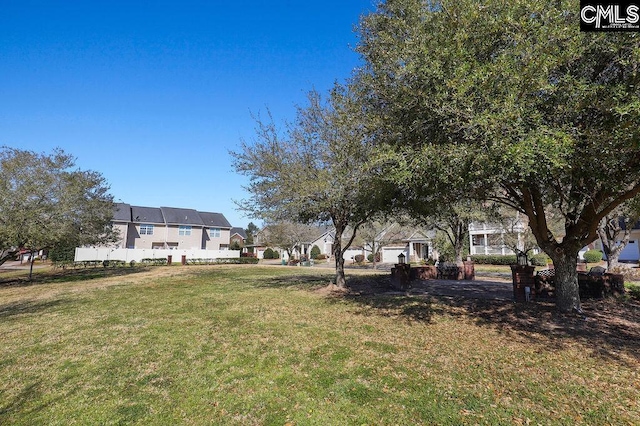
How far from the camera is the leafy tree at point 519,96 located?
5559 millimetres

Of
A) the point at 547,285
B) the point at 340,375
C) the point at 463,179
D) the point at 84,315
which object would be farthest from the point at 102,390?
the point at 547,285

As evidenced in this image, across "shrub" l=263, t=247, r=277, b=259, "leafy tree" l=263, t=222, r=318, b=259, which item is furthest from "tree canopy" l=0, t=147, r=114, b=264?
"shrub" l=263, t=247, r=277, b=259

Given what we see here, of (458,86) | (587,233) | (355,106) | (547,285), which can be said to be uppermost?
(355,106)

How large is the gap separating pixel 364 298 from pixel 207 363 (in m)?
7.42

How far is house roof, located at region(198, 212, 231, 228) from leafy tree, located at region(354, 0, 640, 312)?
4803cm

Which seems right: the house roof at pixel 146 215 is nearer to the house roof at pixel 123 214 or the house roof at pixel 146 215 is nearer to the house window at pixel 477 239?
the house roof at pixel 123 214

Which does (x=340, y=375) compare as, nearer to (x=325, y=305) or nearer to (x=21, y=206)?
(x=325, y=305)

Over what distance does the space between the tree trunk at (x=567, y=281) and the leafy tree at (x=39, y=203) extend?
22404mm

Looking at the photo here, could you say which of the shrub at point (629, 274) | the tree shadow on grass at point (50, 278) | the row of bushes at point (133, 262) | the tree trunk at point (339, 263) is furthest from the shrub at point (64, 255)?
the shrub at point (629, 274)

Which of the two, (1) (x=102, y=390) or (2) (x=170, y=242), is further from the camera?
(2) (x=170, y=242)

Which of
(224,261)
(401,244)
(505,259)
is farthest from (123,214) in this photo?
(505,259)

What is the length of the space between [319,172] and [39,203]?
1641 centimetres

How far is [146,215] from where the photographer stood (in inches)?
1820

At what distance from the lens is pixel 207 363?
570 cm
